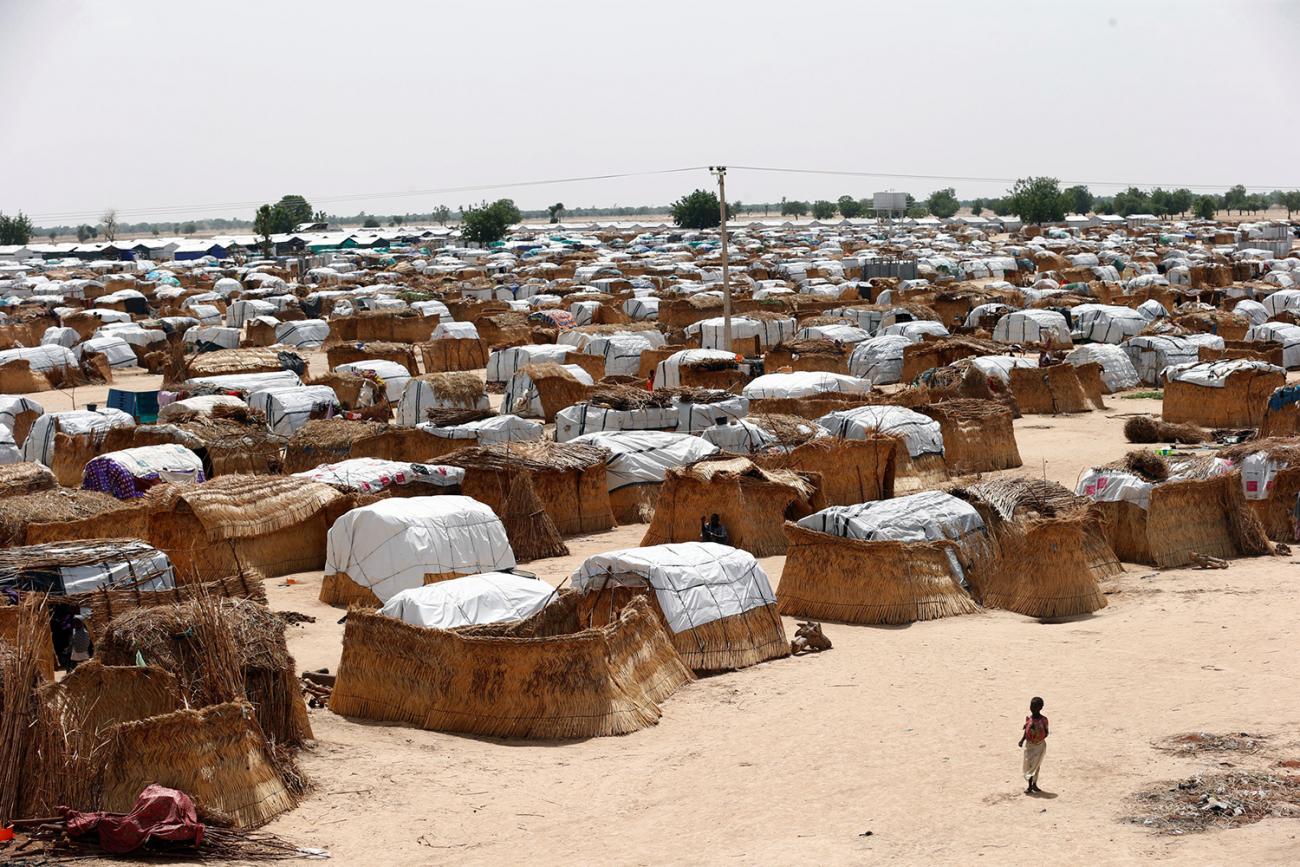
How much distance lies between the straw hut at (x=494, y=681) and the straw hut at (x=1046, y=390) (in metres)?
20.2

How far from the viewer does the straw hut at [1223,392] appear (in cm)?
2848

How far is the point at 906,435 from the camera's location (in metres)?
23.7

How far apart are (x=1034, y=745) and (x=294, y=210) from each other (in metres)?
112

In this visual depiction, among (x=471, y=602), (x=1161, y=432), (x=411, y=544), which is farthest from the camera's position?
(x=1161, y=432)

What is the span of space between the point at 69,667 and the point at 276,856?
5708mm

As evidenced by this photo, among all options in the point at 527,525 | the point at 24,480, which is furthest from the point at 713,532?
the point at 24,480

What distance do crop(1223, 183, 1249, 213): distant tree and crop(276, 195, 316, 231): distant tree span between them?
10190cm

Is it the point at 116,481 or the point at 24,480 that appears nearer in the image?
the point at 116,481

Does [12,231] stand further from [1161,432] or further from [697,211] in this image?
[1161,432]

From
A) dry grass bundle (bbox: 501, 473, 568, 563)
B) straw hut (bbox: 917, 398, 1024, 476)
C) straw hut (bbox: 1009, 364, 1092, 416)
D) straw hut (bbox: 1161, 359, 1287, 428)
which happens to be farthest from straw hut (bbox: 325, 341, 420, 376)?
straw hut (bbox: 1161, 359, 1287, 428)

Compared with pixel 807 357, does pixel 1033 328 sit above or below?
above

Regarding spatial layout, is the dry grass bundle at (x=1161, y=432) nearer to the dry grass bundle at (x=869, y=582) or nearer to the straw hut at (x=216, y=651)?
the dry grass bundle at (x=869, y=582)

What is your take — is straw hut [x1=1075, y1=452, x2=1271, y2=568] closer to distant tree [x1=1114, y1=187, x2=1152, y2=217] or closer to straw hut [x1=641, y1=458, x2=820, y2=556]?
straw hut [x1=641, y1=458, x2=820, y2=556]

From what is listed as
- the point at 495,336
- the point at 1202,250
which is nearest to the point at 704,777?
the point at 495,336
